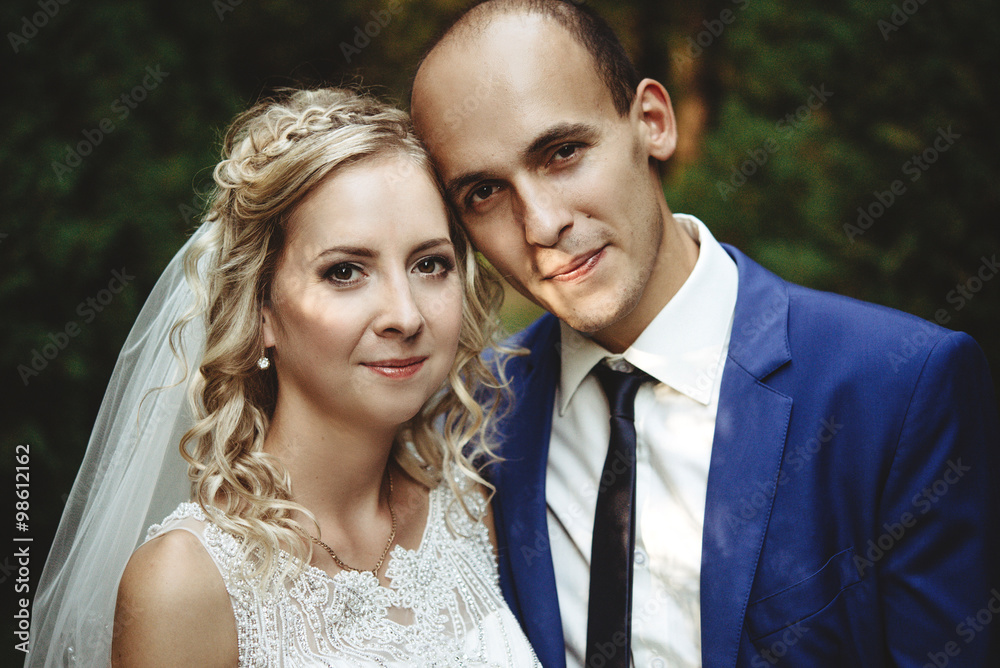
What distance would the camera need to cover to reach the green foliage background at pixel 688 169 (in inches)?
102

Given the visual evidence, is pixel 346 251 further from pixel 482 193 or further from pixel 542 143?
pixel 542 143

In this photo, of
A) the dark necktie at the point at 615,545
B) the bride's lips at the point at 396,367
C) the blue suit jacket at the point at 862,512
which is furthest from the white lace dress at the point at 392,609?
the blue suit jacket at the point at 862,512

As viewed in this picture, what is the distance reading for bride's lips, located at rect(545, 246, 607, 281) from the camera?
2318 millimetres

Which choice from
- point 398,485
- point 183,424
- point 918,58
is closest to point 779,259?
point 918,58

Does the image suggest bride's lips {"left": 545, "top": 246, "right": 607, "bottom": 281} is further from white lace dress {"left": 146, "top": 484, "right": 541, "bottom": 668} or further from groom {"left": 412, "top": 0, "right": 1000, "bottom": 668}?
white lace dress {"left": 146, "top": 484, "right": 541, "bottom": 668}

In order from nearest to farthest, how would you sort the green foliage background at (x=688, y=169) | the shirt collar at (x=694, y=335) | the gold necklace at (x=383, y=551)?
the gold necklace at (x=383, y=551), the shirt collar at (x=694, y=335), the green foliage background at (x=688, y=169)

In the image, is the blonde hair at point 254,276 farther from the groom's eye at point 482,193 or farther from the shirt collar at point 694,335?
the shirt collar at point 694,335

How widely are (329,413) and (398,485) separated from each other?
0.48 meters

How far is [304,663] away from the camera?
2.02 m

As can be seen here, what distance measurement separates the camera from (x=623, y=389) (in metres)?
2.40

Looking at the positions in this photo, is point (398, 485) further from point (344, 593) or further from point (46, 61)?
point (46, 61)

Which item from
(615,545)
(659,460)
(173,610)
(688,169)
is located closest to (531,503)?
(615,545)

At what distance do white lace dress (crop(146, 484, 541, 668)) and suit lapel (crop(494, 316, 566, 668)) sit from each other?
56mm

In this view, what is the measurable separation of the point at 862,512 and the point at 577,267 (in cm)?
102
